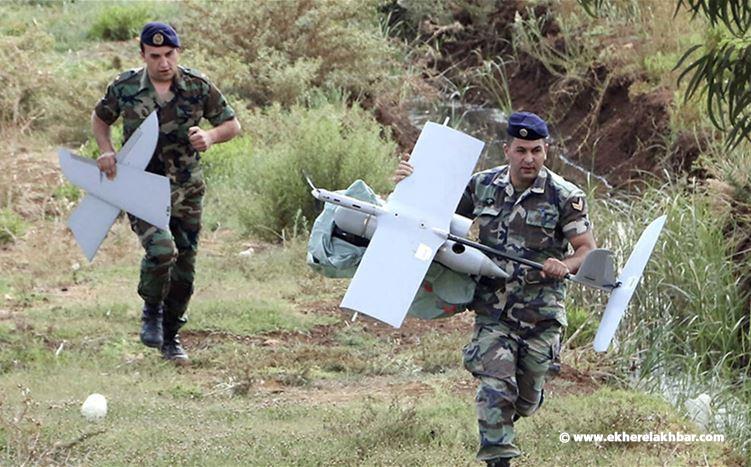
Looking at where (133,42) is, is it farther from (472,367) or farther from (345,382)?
(472,367)

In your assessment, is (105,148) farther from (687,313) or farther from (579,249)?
(687,313)

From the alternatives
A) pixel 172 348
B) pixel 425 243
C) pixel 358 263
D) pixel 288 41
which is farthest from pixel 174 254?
pixel 288 41

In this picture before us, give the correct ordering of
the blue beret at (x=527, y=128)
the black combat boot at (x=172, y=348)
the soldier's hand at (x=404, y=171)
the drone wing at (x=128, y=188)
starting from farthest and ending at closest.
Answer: the black combat boot at (x=172, y=348) < the drone wing at (x=128, y=188) < the soldier's hand at (x=404, y=171) < the blue beret at (x=527, y=128)

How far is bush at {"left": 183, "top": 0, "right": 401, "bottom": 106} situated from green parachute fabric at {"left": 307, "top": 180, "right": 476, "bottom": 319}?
9985mm

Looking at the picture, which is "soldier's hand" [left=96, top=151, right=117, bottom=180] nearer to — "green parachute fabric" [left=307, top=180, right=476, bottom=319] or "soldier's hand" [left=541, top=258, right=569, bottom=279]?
"green parachute fabric" [left=307, top=180, right=476, bottom=319]

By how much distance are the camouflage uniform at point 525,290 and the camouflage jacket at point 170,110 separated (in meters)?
2.33

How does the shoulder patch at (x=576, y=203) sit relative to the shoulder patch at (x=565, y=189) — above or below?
below

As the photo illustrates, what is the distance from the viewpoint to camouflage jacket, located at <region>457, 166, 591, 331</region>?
6070 millimetres

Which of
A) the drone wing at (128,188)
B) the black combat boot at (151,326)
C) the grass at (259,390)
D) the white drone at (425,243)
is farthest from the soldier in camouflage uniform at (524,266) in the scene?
the black combat boot at (151,326)

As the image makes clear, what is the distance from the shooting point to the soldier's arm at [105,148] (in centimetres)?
751

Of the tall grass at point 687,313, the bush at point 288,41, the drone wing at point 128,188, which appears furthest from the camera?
the bush at point 288,41

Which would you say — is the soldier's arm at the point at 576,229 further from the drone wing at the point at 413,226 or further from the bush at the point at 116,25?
the bush at the point at 116,25

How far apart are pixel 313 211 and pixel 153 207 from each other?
4.46 m

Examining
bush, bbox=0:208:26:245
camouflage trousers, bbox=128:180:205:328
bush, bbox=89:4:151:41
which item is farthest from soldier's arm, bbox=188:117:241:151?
bush, bbox=89:4:151:41
